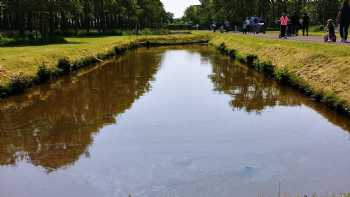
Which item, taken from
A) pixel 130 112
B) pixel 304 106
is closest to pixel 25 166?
pixel 130 112

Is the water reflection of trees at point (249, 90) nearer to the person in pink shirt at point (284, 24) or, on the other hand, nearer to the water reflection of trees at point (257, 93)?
the water reflection of trees at point (257, 93)

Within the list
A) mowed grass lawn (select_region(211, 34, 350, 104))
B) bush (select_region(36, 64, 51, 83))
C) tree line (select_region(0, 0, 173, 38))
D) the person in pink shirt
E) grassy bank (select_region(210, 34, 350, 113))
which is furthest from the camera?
tree line (select_region(0, 0, 173, 38))

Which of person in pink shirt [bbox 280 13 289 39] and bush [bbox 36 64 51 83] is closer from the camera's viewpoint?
bush [bbox 36 64 51 83]

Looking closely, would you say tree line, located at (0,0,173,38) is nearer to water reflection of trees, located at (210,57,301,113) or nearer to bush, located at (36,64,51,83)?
bush, located at (36,64,51,83)

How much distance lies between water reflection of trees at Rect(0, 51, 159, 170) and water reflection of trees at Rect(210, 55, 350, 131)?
184 inches

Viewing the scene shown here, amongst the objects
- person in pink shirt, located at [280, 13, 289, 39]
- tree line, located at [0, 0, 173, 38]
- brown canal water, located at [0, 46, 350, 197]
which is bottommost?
brown canal water, located at [0, 46, 350, 197]

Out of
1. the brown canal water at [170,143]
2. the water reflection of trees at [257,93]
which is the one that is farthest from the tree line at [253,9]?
the brown canal water at [170,143]

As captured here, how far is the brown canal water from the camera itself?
10.5 metres

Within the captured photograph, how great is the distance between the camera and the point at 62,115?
18.6 metres

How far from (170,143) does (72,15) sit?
62130mm

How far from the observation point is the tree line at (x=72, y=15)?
54.9 meters

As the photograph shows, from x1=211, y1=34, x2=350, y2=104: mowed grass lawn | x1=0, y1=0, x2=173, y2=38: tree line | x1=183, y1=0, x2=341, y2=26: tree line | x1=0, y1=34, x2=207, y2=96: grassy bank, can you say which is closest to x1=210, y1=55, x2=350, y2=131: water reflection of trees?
x1=211, y1=34, x2=350, y2=104: mowed grass lawn

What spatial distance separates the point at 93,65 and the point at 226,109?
2139 cm

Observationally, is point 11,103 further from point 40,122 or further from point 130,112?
point 130,112
